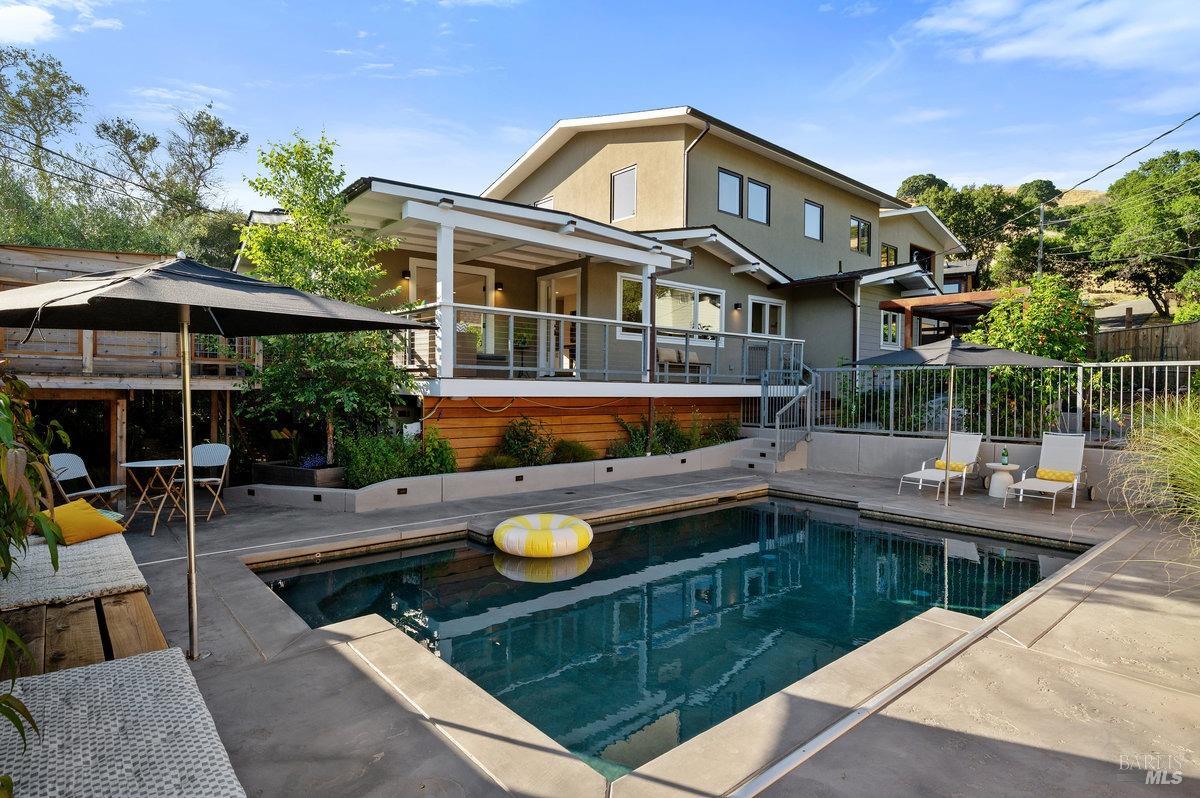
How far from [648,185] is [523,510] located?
→ 10000 mm

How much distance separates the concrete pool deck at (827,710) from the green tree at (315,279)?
3.69 meters

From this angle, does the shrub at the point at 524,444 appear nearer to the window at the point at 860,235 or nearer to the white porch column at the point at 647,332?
the white porch column at the point at 647,332

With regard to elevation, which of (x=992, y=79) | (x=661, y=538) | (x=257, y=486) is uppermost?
(x=992, y=79)

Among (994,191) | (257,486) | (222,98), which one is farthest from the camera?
(994,191)

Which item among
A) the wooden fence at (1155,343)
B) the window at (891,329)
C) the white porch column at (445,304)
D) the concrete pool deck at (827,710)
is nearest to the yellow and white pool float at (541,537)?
the concrete pool deck at (827,710)

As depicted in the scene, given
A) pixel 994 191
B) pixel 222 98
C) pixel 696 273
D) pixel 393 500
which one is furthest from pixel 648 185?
pixel 994 191

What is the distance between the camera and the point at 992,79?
51.1 feet

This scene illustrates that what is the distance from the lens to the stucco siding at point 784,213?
49.8 feet

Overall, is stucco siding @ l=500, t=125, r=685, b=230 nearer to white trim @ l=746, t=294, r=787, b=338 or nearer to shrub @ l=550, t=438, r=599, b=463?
white trim @ l=746, t=294, r=787, b=338

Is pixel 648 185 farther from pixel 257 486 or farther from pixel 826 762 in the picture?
pixel 826 762

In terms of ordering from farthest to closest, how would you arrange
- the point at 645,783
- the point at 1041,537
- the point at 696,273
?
the point at 696,273
the point at 1041,537
the point at 645,783

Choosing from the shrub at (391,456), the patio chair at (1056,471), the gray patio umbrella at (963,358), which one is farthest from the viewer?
the gray patio umbrella at (963,358)

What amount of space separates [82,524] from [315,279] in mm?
4774

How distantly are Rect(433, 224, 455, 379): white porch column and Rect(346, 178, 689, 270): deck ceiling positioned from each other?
0.29m
